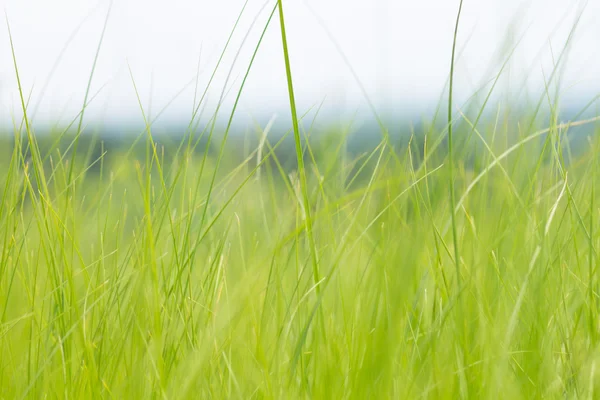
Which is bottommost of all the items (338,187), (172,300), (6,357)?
(6,357)

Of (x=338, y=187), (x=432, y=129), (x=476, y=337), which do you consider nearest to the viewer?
(x=476, y=337)

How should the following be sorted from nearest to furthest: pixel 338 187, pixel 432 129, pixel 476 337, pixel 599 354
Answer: pixel 599 354 → pixel 476 337 → pixel 432 129 → pixel 338 187

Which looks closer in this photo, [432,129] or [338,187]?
[432,129]

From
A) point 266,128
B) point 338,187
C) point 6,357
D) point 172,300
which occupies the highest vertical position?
point 266,128

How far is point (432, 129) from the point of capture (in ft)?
3.40

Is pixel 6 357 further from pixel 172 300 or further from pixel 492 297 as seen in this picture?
pixel 492 297

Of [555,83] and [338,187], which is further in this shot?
[338,187]

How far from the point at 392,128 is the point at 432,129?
0.16 metres

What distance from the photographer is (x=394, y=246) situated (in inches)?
37.9

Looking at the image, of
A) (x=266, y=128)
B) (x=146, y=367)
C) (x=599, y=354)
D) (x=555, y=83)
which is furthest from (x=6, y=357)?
(x=555, y=83)

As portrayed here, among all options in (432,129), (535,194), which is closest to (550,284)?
(535,194)

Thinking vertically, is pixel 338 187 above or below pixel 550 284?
above

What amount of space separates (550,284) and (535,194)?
0.63 ft

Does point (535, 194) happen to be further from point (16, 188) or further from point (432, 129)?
point (16, 188)
